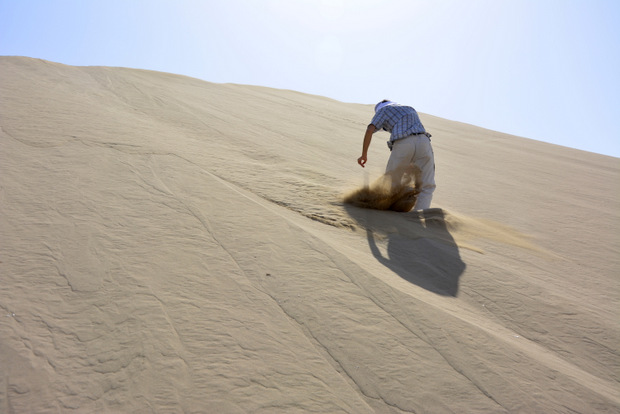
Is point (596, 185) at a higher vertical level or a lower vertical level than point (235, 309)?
higher

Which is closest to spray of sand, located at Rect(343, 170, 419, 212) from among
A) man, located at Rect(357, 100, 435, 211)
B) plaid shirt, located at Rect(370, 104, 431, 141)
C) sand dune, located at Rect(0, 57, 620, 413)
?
man, located at Rect(357, 100, 435, 211)

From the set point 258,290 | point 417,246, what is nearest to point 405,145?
point 417,246

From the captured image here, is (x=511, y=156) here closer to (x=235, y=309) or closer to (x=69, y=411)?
(x=235, y=309)

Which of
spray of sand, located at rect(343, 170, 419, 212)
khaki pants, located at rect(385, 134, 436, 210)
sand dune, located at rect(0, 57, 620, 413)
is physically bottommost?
sand dune, located at rect(0, 57, 620, 413)

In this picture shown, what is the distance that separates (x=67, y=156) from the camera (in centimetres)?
359

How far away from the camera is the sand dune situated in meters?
1.72

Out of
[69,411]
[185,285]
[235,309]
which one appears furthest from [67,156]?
[69,411]

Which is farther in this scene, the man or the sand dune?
the man

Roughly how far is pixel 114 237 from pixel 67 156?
1.46 m

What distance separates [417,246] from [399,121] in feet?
4.65

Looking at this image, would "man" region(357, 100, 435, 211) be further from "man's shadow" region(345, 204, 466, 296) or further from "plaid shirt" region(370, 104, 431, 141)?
"man's shadow" region(345, 204, 466, 296)

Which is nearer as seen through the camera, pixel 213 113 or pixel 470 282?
pixel 470 282

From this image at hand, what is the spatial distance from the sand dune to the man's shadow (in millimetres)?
18

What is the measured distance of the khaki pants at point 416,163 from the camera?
13.9 ft
